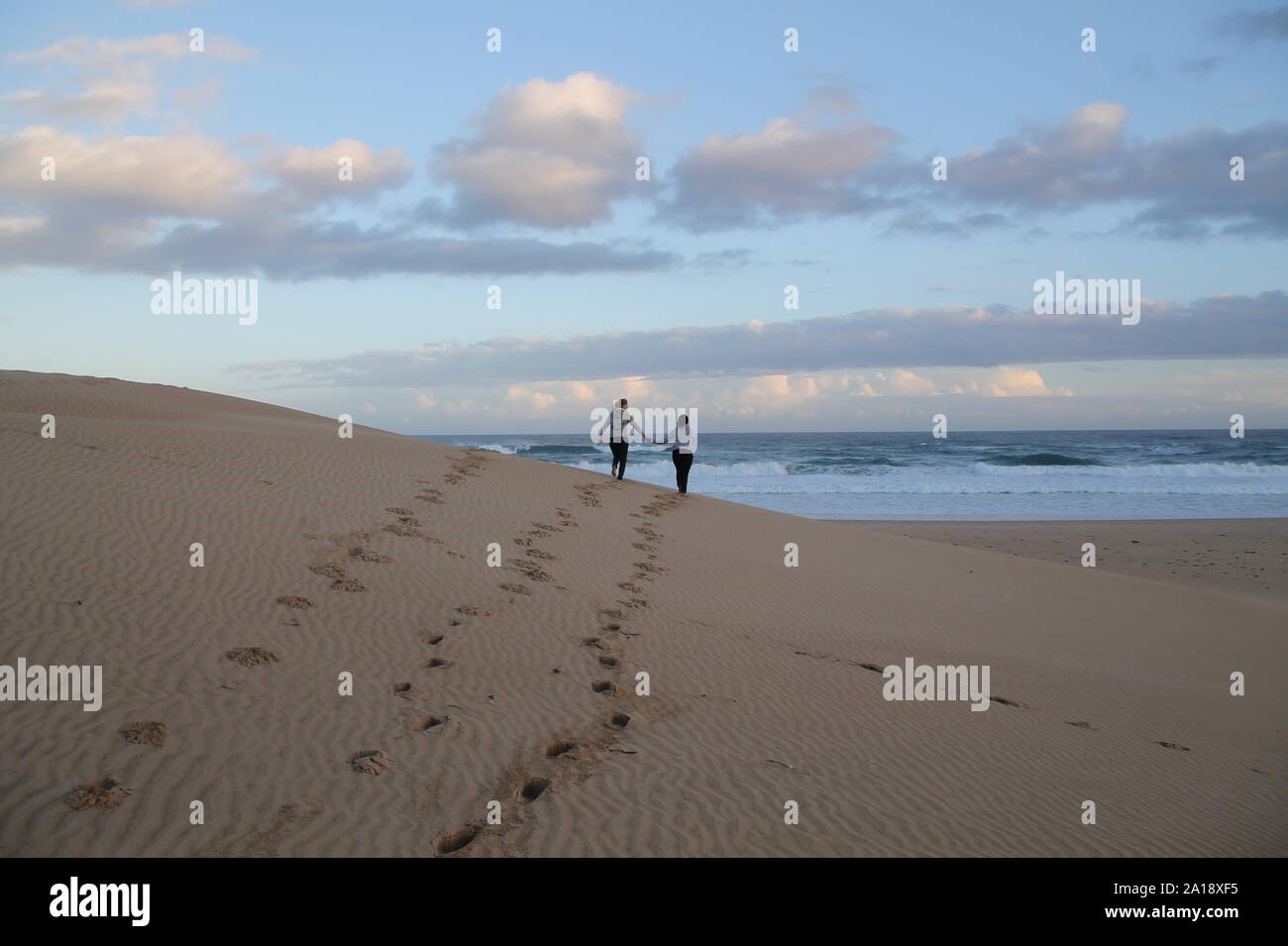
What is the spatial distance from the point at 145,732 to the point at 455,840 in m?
2.09

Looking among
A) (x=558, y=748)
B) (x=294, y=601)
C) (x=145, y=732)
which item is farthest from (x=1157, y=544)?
(x=145, y=732)

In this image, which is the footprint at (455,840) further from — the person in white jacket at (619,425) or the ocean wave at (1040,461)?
the ocean wave at (1040,461)

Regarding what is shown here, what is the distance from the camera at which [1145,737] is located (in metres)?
6.85

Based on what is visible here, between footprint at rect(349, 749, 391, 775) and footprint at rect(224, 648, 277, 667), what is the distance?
1472mm

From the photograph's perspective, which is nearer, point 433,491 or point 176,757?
point 176,757

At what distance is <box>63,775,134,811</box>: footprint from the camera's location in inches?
162

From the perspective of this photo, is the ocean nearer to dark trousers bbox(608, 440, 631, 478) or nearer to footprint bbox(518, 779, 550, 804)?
dark trousers bbox(608, 440, 631, 478)

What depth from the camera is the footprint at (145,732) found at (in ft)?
15.5

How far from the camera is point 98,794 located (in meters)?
4.20

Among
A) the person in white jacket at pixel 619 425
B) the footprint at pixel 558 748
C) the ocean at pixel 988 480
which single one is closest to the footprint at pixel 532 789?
the footprint at pixel 558 748
